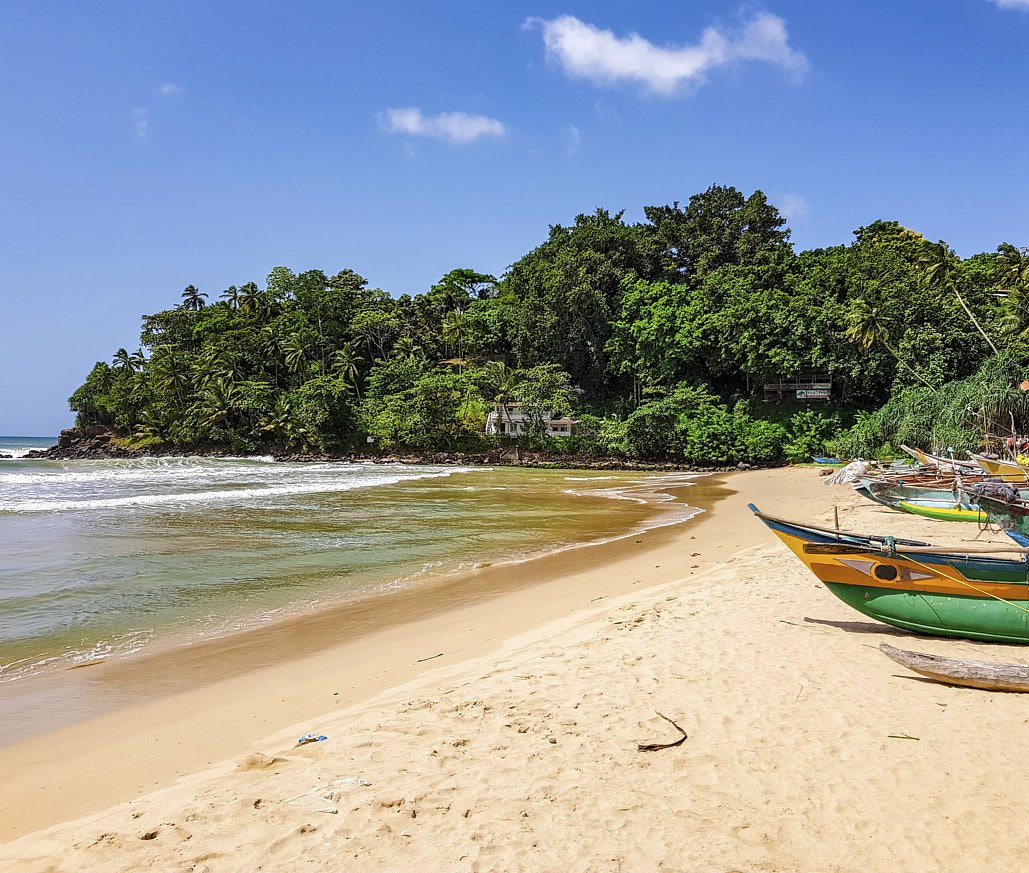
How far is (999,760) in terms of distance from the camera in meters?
4.09

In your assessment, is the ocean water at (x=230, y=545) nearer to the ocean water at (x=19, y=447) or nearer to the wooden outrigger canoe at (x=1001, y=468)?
the wooden outrigger canoe at (x=1001, y=468)

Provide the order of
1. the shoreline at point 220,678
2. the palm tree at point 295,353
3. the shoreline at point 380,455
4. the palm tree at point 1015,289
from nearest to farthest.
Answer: the shoreline at point 220,678 < the palm tree at point 1015,289 < the shoreline at point 380,455 < the palm tree at point 295,353

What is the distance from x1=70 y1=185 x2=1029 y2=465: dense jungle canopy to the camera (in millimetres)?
35688

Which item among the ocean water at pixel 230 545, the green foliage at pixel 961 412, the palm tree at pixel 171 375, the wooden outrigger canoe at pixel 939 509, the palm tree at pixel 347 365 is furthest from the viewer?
the palm tree at pixel 171 375

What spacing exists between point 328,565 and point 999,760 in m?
10.2

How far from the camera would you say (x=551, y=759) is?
4.17 metres

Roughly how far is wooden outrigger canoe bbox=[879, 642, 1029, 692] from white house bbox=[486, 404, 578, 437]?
41.8 meters

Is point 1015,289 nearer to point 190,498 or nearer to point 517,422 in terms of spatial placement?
point 517,422

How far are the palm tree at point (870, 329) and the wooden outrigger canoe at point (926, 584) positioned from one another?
32.4 m

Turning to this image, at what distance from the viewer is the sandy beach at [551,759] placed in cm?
327

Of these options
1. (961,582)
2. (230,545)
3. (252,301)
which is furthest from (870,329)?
(252,301)

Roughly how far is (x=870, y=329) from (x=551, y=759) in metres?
37.5

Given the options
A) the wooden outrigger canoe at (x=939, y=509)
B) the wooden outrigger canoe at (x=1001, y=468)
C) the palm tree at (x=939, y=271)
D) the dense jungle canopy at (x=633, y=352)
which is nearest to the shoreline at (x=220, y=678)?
the wooden outrigger canoe at (x=939, y=509)

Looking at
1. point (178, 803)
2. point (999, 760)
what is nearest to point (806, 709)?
point (999, 760)
